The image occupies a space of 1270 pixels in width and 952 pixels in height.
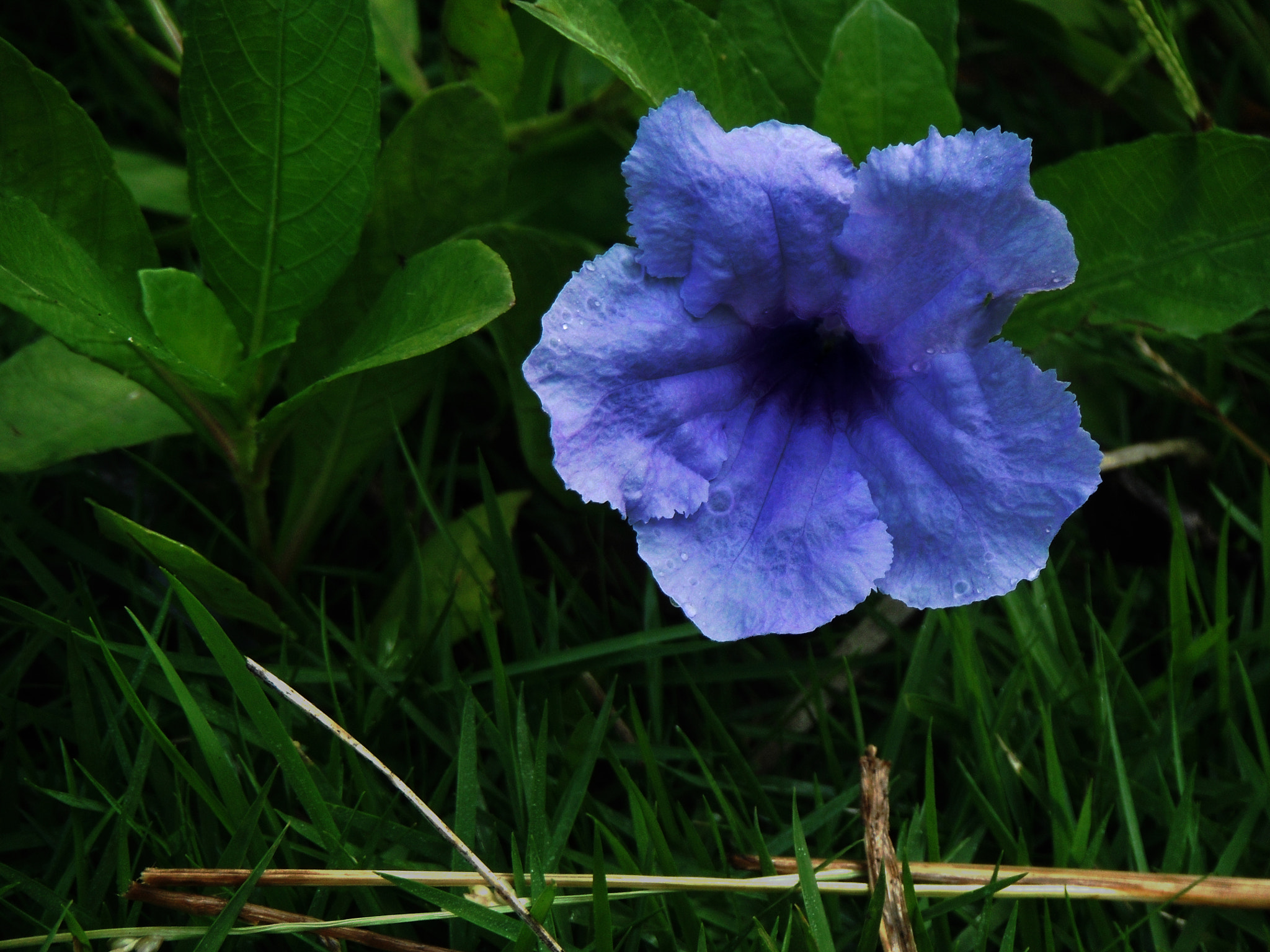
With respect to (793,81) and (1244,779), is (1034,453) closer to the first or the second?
(1244,779)

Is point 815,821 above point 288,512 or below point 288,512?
below

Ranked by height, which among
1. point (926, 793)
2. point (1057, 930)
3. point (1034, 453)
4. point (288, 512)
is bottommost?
point (1057, 930)

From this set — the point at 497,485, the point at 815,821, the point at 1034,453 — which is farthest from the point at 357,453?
the point at 1034,453

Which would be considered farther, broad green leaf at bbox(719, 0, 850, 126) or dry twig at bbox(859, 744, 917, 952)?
broad green leaf at bbox(719, 0, 850, 126)

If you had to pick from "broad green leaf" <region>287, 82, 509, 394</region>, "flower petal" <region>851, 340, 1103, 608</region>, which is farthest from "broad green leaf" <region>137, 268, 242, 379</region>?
"flower petal" <region>851, 340, 1103, 608</region>

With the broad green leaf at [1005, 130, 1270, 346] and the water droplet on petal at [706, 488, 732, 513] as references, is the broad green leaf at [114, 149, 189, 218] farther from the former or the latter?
the broad green leaf at [1005, 130, 1270, 346]

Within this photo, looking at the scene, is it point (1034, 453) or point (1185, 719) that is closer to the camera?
point (1034, 453)

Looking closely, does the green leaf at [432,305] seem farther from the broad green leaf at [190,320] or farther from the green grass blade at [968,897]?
the green grass blade at [968,897]
